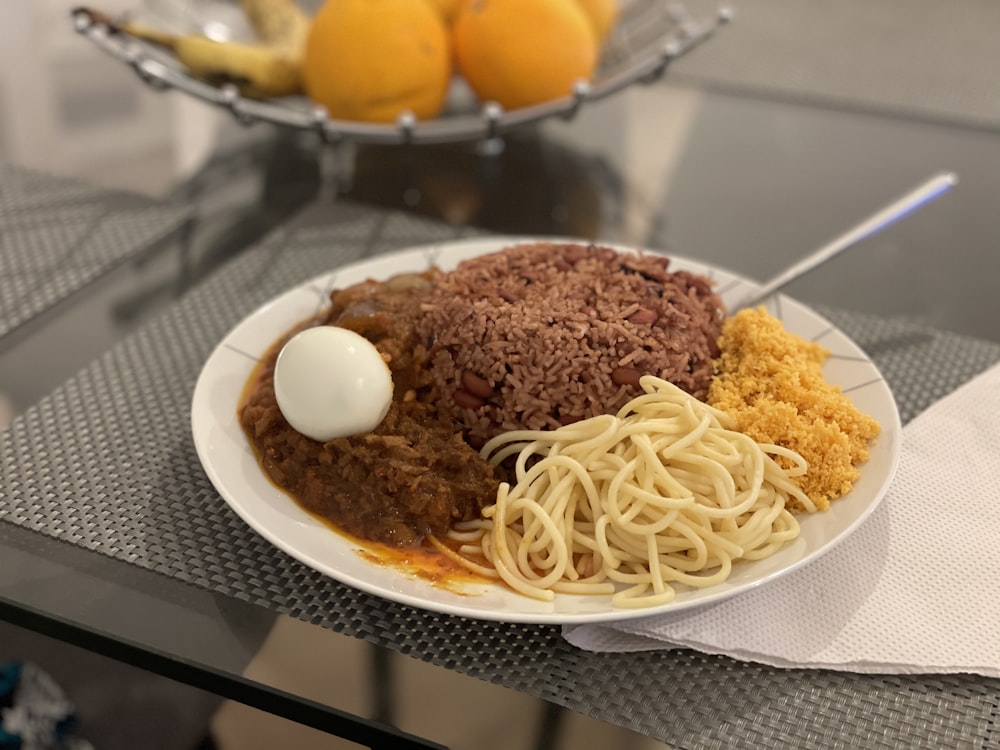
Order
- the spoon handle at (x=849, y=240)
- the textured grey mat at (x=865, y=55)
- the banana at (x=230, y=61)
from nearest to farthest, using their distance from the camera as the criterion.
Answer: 1. the spoon handle at (x=849, y=240)
2. the banana at (x=230, y=61)
3. the textured grey mat at (x=865, y=55)

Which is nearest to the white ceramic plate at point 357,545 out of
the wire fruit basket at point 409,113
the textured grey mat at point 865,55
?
the wire fruit basket at point 409,113

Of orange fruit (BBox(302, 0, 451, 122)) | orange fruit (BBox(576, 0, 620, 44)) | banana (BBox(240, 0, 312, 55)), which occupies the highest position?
orange fruit (BBox(576, 0, 620, 44))

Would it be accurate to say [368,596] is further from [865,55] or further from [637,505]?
[865,55]

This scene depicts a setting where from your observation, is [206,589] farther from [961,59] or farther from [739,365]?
[961,59]

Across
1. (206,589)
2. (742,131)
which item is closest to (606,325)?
(206,589)

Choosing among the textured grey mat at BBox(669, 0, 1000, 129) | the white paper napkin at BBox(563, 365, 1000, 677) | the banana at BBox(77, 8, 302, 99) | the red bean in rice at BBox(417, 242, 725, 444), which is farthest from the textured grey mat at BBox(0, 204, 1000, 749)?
the textured grey mat at BBox(669, 0, 1000, 129)

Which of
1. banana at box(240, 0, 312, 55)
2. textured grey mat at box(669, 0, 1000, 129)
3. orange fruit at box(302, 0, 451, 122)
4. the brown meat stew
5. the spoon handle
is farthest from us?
textured grey mat at box(669, 0, 1000, 129)

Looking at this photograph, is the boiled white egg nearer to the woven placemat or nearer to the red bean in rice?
the red bean in rice

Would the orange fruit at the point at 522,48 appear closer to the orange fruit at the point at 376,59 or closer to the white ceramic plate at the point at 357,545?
the orange fruit at the point at 376,59
